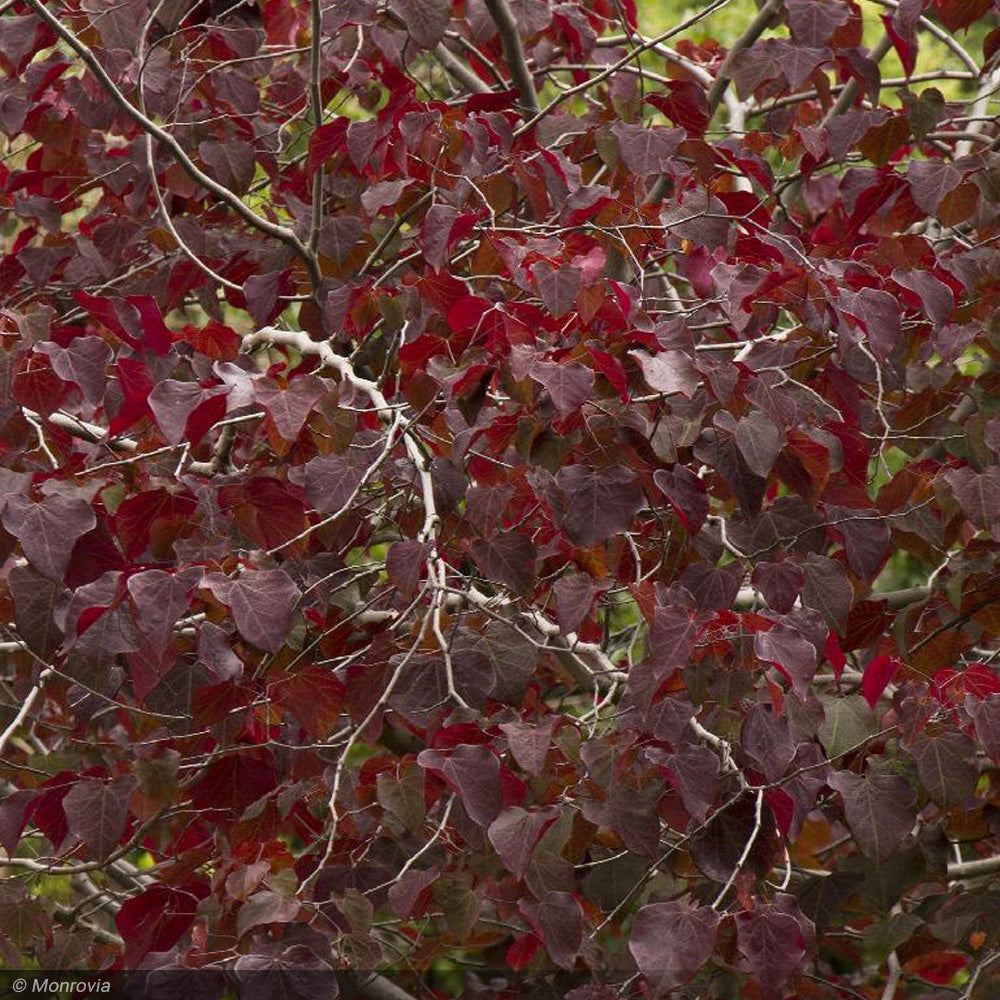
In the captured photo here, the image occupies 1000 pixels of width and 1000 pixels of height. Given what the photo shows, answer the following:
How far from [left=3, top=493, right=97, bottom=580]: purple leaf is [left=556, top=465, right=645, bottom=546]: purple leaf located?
474 millimetres

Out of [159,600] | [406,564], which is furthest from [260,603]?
[406,564]

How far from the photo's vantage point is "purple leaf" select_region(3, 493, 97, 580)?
137cm

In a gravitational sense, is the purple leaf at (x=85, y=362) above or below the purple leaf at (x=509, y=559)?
above

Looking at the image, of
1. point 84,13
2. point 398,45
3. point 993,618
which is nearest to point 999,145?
point 993,618

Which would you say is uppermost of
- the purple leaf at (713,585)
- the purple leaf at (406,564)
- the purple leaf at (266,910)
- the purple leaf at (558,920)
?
the purple leaf at (406,564)

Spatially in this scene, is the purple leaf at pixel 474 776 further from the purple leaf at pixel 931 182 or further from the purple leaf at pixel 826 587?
the purple leaf at pixel 931 182

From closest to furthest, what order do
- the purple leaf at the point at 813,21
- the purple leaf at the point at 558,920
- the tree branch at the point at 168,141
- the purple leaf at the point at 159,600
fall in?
1. the purple leaf at the point at 159,600
2. the purple leaf at the point at 558,920
3. the tree branch at the point at 168,141
4. the purple leaf at the point at 813,21

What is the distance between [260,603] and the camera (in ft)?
4.50

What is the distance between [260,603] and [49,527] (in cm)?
22

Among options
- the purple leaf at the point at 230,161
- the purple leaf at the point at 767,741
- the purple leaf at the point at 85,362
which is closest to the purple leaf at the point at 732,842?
the purple leaf at the point at 767,741

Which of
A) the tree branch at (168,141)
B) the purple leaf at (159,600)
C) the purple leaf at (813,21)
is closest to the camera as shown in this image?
the purple leaf at (159,600)

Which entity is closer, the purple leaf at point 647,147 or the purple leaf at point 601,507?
the purple leaf at point 601,507

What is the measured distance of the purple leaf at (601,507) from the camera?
4.77 ft

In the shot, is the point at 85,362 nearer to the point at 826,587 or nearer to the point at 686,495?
the point at 686,495
